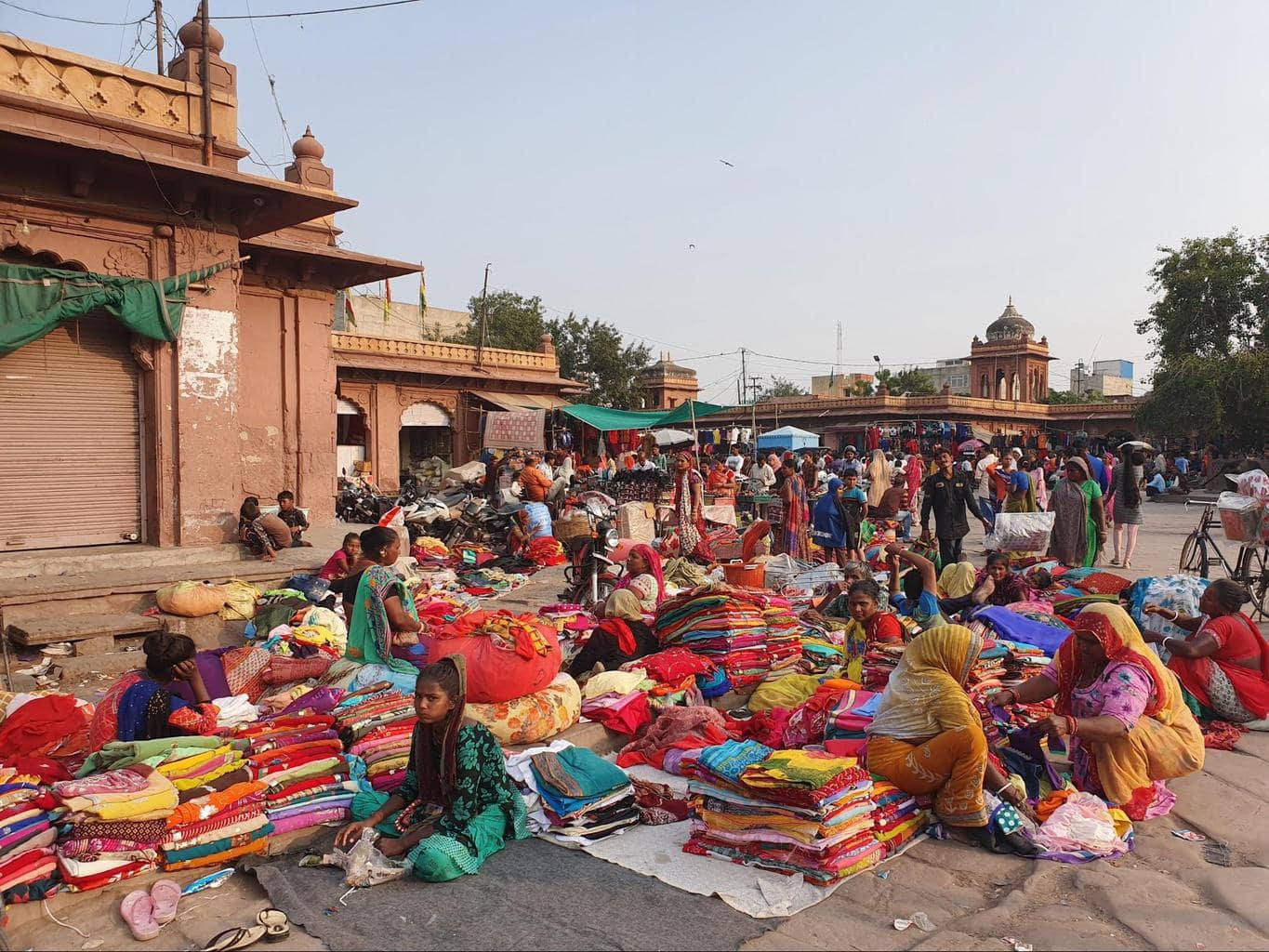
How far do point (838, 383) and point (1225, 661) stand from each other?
170 feet

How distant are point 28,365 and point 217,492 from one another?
2.02 metres

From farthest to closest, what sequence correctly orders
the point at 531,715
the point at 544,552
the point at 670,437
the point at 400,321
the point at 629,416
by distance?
the point at 400,321 → the point at 670,437 → the point at 629,416 → the point at 544,552 → the point at 531,715

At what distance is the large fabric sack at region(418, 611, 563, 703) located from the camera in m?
5.06

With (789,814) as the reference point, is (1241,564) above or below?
above

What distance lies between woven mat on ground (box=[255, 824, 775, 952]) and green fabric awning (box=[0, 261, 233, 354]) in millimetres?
6303

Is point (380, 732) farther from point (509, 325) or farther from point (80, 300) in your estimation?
point (509, 325)

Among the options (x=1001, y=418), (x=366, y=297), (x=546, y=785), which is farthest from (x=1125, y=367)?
(x=546, y=785)

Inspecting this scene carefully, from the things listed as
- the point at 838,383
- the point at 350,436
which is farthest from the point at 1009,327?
the point at 350,436

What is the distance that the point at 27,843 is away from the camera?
11.5ft

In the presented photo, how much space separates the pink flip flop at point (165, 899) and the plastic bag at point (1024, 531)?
9010 mm

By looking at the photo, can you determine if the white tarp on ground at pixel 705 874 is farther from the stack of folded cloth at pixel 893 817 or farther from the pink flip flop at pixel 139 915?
the pink flip flop at pixel 139 915

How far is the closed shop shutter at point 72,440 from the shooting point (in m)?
8.35

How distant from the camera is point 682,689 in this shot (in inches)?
233

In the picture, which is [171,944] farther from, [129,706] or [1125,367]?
[1125,367]
